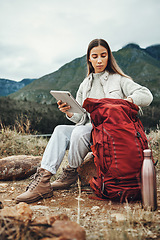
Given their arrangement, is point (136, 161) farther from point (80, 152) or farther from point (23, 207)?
point (23, 207)

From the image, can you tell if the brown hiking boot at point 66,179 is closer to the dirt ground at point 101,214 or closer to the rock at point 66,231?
the dirt ground at point 101,214

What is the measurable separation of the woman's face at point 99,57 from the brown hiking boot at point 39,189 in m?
1.48

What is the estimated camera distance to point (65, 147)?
106 inches

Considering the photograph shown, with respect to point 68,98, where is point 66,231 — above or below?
below

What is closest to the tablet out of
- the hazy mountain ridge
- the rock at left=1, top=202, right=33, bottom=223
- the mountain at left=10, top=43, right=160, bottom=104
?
the hazy mountain ridge

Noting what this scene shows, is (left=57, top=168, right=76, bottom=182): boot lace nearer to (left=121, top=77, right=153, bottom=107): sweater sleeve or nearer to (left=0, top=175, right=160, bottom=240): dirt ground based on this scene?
(left=0, top=175, right=160, bottom=240): dirt ground

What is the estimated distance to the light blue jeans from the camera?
2555mm

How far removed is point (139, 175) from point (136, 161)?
0.14 m

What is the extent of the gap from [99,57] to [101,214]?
1.86 m

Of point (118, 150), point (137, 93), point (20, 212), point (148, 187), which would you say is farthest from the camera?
point (137, 93)

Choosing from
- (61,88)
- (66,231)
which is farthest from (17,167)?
(61,88)

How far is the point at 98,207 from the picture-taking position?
7.14 ft

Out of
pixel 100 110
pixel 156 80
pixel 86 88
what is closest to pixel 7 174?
pixel 86 88

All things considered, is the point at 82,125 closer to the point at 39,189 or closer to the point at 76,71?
the point at 39,189
